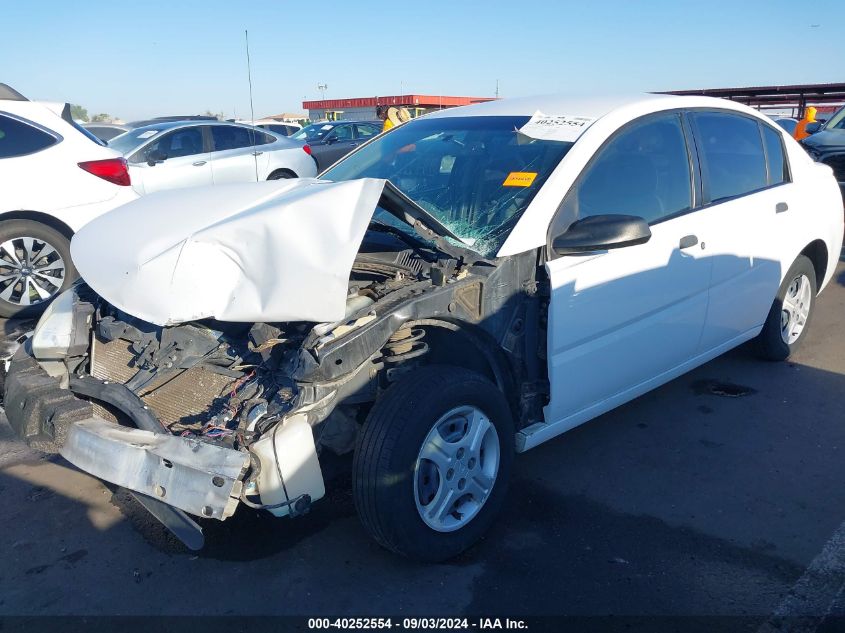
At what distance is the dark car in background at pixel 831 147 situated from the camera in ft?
32.9

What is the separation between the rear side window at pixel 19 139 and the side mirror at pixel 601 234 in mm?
4724

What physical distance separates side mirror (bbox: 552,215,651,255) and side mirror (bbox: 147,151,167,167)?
25.9ft

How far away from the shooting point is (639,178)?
345 cm

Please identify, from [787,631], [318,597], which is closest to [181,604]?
[318,597]

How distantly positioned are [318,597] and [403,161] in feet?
7.37

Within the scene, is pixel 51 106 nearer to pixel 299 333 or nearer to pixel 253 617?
pixel 299 333

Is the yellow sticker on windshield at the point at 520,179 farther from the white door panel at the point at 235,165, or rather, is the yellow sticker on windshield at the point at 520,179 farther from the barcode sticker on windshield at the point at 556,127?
the white door panel at the point at 235,165

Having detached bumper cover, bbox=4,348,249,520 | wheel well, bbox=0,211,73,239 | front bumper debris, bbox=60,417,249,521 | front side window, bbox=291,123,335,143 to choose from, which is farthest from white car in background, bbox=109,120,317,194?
front bumper debris, bbox=60,417,249,521

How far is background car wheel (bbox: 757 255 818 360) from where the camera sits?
4.54 m

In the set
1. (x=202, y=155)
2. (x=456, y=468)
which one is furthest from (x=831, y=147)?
(x=456, y=468)

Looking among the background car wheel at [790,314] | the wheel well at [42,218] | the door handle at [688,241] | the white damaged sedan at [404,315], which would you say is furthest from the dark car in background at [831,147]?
the wheel well at [42,218]

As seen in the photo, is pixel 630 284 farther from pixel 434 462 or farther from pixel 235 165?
pixel 235 165

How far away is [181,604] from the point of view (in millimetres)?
2584

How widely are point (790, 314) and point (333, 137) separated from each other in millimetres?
12319
